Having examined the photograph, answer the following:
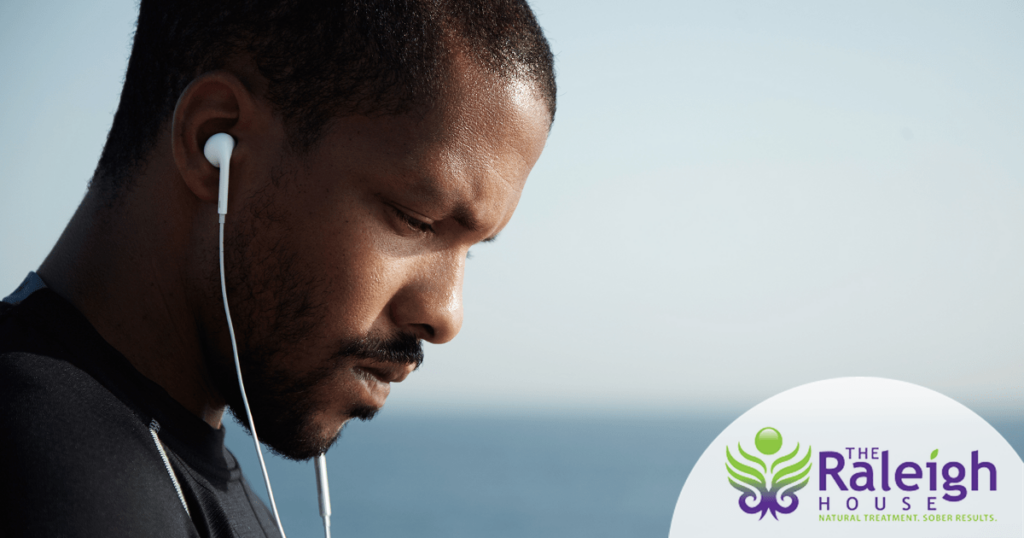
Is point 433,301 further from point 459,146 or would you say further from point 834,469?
point 834,469

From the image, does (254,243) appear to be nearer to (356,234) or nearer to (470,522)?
(356,234)

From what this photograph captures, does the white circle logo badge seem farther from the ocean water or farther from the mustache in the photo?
the ocean water

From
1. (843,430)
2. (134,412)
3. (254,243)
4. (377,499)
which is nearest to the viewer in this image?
(134,412)

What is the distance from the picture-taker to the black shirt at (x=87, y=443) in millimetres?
617

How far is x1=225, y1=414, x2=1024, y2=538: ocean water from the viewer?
1342 inches

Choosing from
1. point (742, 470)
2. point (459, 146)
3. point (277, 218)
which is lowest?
point (277, 218)

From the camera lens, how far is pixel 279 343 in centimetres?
90

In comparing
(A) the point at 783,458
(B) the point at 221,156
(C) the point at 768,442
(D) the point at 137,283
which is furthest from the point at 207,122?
(A) the point at 783,458

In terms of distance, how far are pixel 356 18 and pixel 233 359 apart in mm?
441

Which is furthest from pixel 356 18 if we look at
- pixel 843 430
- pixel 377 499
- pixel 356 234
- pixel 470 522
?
pixel 377 499

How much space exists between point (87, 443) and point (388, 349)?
35cm

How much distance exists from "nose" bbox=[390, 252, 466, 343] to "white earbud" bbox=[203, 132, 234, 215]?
0.75 feet

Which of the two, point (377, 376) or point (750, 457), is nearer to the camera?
point (377, 376)

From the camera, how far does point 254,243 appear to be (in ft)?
2.83
